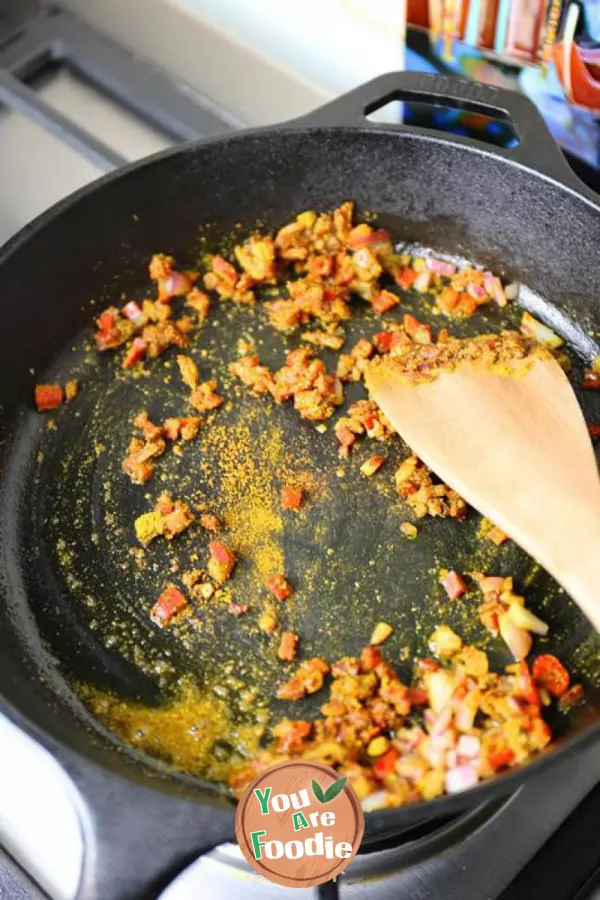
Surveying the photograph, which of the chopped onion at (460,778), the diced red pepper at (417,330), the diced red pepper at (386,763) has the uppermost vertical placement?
the diced red pepper at (417,330)

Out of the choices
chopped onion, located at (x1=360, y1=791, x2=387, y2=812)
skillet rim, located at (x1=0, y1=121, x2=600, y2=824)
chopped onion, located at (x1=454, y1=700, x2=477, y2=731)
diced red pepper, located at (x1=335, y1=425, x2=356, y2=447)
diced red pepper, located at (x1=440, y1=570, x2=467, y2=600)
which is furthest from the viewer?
diced red pepper, located at (x1=335, y1=425, x2=356, y2=447)

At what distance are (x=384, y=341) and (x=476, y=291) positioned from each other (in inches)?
7.0

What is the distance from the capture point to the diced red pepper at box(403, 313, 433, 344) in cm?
136

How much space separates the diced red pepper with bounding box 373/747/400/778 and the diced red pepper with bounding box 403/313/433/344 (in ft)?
2.00

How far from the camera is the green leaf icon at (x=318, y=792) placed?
2.98ft

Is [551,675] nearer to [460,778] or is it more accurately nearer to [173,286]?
[460,778]

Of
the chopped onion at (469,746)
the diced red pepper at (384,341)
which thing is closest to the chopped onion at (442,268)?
the diced red pepper at (384,341)

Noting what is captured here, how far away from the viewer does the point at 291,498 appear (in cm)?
122

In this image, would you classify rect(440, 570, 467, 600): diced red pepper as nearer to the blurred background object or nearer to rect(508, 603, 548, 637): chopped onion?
rect(508, 603, 548, 637): chopped onion

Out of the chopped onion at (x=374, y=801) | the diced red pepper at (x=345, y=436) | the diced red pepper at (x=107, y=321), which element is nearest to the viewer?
the chopped onion at (x=374, y=801)

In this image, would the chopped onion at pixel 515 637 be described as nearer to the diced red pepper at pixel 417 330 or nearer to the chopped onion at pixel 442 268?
the diced red pepper at pixel 417 330

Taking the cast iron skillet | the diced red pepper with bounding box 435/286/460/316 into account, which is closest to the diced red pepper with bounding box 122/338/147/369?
the cast iron skillet

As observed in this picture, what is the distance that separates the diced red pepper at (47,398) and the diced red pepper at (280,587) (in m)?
0.44

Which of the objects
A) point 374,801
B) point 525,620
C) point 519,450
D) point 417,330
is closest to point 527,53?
point 417,330
